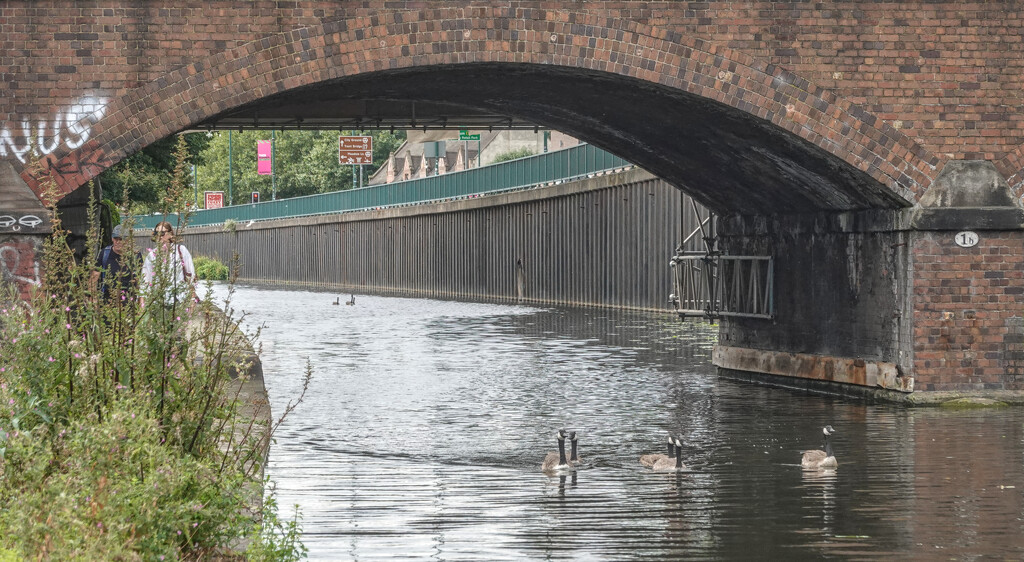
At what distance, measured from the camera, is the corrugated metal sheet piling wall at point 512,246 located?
119ft

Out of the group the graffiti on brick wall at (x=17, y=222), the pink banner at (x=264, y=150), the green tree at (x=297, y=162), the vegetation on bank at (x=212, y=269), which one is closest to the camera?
the graffiti on brick wall at (x=17, y=222)

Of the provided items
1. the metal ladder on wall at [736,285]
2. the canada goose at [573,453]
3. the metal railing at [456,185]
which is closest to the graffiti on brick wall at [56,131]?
the canada goose at [573,453]

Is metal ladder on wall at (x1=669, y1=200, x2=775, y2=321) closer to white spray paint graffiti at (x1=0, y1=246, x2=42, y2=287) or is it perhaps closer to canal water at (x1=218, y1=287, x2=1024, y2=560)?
canal water at (x1=218, y1=287, x2=1024, y2=560)

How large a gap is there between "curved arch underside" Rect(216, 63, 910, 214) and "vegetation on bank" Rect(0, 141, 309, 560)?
7.31 m

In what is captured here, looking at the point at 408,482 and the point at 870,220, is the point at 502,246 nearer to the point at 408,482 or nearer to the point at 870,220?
the point at 870,220

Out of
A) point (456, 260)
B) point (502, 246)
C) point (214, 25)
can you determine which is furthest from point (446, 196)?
point (214, 25)

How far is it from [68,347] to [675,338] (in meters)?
20.7

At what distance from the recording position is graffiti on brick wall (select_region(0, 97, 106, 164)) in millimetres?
13688

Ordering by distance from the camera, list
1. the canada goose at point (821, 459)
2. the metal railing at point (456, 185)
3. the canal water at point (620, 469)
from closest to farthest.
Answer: the canal water at point (620, 469)
the canada goose at point (821, 459)
the metal railing at point (456, 185)

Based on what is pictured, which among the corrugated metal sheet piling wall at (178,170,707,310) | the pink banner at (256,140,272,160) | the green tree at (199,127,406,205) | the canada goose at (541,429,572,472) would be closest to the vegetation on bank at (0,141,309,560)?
the canada goose at (541,429,572,472)

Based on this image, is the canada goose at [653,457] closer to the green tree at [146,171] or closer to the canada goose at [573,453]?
the canada goose at [573,453]

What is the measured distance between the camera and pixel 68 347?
679 cm

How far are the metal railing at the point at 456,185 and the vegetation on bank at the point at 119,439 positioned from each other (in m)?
20.2

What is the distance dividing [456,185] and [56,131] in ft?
132
